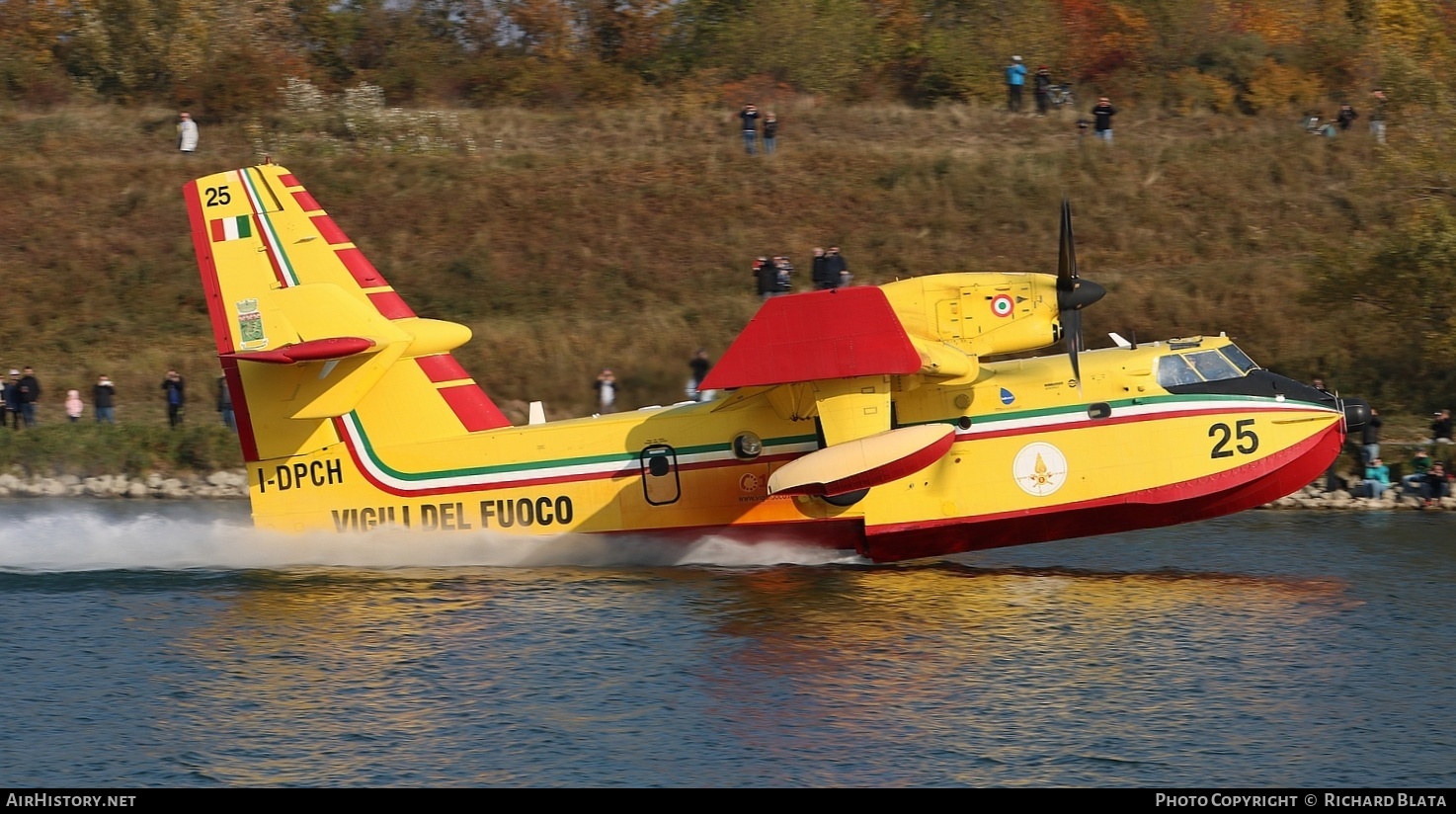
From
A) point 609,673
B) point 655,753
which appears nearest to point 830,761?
point 655,753

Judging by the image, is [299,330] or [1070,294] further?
[299,330]

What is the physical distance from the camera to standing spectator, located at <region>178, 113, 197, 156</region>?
169ft

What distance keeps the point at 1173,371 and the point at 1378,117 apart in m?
32.5

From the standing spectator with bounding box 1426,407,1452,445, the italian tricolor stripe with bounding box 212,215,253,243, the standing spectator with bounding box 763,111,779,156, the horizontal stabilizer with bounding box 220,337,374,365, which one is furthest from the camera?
the standing spectator with bounding box 763,111,779,156

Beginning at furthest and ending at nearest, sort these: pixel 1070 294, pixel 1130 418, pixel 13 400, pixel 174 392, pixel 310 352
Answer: pixel 13 400 < pixel 174 392 < pixel 1130 418 < pixel 310 352 < pixel 1070 294

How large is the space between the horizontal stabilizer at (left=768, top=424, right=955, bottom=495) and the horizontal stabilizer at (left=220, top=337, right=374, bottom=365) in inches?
241

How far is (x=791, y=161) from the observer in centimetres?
5012

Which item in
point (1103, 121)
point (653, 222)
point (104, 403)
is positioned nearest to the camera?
point (104, 403)

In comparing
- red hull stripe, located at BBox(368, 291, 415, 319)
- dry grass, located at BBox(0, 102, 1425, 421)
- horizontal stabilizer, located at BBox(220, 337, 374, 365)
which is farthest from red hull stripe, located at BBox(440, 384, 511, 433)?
dry grass, located at BBox(0, 102, 1425, 421)

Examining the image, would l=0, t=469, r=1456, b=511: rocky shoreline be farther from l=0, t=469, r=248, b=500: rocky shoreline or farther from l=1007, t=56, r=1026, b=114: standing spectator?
l=1007, t=56, r=1026, b=114: standing spectator

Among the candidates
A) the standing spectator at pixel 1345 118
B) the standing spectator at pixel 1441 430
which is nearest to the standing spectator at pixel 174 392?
the standing spectator at pixel 1441 430

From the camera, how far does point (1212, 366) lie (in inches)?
848

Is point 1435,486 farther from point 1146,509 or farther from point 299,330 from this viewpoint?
point 299,330

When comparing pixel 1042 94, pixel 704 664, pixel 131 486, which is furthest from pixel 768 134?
pixel 704 664
